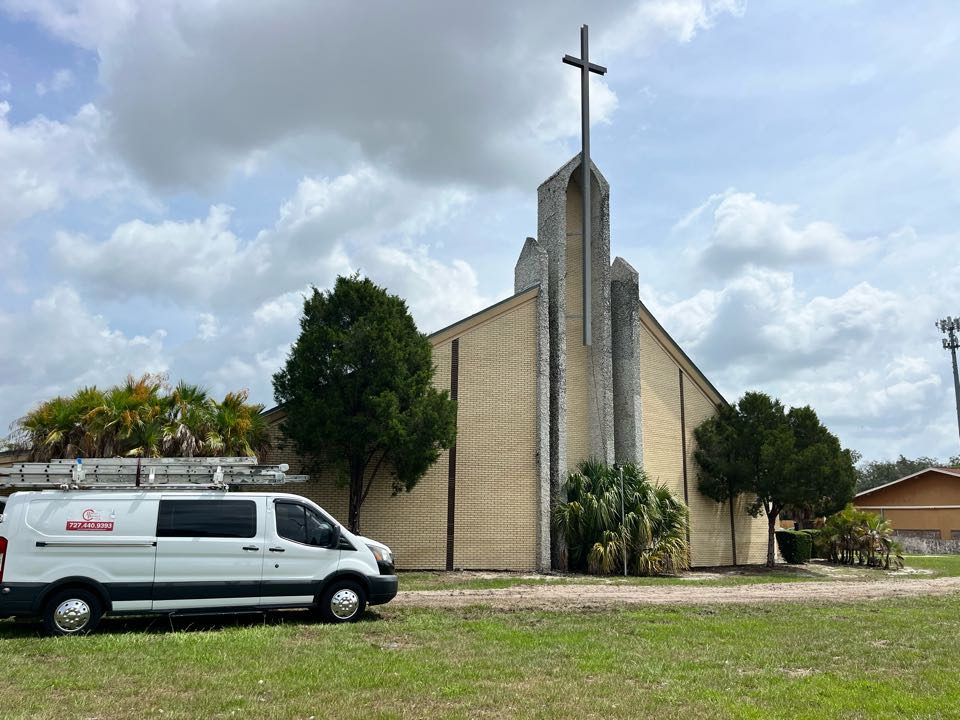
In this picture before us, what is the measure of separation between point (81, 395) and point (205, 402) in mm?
2731

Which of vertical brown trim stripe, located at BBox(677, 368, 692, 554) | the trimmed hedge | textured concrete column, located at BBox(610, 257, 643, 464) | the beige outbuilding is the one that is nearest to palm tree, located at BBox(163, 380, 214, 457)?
textured concrete column, located at BBox(610, 257, 643, 464)

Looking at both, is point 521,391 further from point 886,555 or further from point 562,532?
point 886,555

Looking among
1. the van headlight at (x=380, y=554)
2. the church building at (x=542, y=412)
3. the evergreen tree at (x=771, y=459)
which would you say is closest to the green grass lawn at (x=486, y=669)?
the van headlight at (x=380, y=554)

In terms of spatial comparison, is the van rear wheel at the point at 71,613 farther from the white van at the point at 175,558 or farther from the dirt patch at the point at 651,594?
the dirt patch at the point at 651,594

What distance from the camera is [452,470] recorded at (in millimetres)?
23422

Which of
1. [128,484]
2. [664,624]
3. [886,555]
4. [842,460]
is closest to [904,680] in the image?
[664,624]

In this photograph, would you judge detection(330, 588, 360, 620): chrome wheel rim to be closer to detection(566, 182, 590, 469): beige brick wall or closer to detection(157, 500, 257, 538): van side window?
detection(157, 500, 257, 538): van side window

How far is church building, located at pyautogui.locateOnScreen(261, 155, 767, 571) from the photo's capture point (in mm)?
22922

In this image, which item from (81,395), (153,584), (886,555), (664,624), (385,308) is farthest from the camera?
(886,555)

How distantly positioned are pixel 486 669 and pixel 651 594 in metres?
9.70

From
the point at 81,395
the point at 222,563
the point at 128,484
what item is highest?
the point at 81,395

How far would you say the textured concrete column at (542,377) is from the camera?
23.7 m

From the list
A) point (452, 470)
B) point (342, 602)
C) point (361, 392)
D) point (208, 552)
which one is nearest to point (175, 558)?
point (208, 552)

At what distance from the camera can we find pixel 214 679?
26.5 feet
